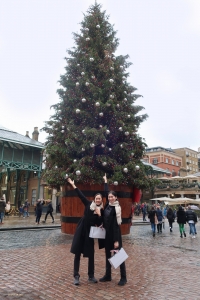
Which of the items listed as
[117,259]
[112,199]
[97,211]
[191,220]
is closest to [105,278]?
[117,259]

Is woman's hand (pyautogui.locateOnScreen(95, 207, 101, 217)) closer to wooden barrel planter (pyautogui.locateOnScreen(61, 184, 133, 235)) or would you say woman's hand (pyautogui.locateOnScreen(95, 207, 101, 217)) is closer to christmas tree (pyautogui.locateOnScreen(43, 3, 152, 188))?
christmas tree (pyautogui.locateOnScreen(43, 3, 152, 188))

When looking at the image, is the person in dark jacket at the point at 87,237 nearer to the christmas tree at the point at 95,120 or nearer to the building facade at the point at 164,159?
the christmas tree at the point at 95,120

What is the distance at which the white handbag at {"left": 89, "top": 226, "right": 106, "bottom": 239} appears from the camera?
418 centimetres

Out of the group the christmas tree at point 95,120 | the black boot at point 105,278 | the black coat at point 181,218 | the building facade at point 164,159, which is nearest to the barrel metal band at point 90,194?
the christmas tree at point 95,120

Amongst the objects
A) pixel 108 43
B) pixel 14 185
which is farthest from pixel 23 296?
pixel 14 185

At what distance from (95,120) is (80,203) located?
3.42 meters

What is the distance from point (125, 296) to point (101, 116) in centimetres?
759

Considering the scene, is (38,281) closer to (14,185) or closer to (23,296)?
(23,296)

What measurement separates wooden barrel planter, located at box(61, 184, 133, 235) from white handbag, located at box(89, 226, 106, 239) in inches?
214

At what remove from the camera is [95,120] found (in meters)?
10.5

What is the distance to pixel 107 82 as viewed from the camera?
34.8ft

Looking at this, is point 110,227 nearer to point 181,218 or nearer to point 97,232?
point 97,232

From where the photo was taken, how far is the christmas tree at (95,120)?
9.84 meters

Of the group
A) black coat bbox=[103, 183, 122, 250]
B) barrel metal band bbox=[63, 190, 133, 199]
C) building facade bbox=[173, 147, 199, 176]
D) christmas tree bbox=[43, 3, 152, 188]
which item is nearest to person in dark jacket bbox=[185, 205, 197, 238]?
christmas tree bbox=[43, 3, 152, 188]
